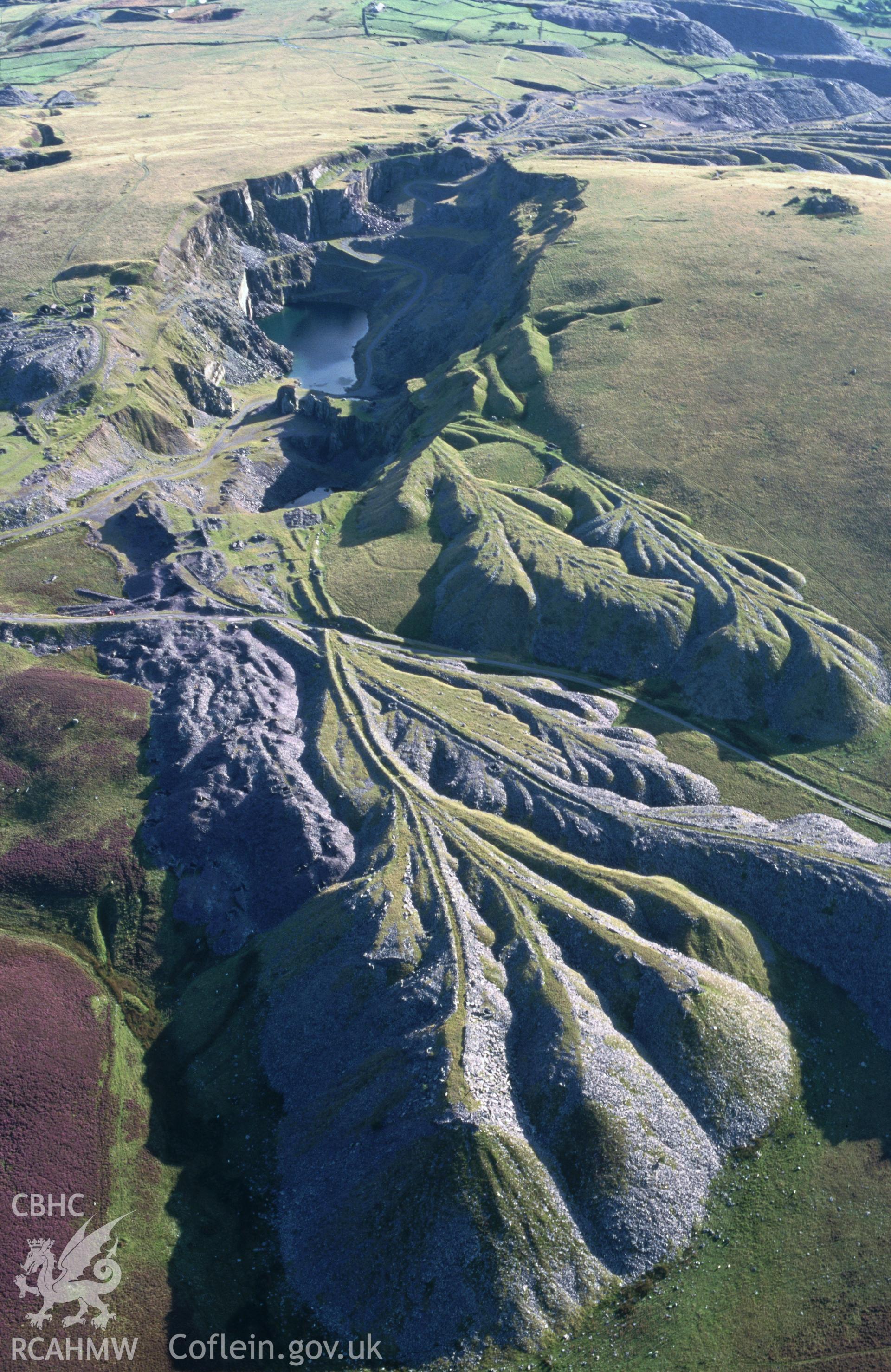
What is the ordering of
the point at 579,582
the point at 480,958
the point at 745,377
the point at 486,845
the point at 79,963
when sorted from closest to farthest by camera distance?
the point at 480,958, the point at 79,963, the point at 486,845, the point at 579,582, the point at 745,377

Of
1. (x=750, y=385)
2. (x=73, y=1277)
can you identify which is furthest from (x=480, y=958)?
(x=750, y=385)

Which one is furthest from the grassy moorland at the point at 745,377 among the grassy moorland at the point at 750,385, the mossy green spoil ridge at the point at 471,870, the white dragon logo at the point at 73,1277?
the white dragon logo at the point at 73,1277

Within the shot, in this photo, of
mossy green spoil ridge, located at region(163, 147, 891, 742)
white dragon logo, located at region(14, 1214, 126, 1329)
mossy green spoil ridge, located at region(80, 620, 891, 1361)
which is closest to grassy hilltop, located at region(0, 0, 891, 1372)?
mossy green spoil ridge, located at region(80, 620, 891, 1361)

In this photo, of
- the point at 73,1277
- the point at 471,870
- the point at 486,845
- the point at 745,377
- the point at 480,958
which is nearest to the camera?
the point at 73,1277

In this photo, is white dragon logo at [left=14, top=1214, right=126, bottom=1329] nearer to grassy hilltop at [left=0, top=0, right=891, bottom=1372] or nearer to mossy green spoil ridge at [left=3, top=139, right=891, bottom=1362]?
grassy hilltop at [left=0, top=0, right=891, bottom=1372]

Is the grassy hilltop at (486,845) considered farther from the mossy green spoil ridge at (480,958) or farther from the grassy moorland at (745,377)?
the grassy moorland at (745,377)

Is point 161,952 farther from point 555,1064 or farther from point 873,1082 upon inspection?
point 873,1082

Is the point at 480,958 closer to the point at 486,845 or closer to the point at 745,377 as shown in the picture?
the point at 486,845
